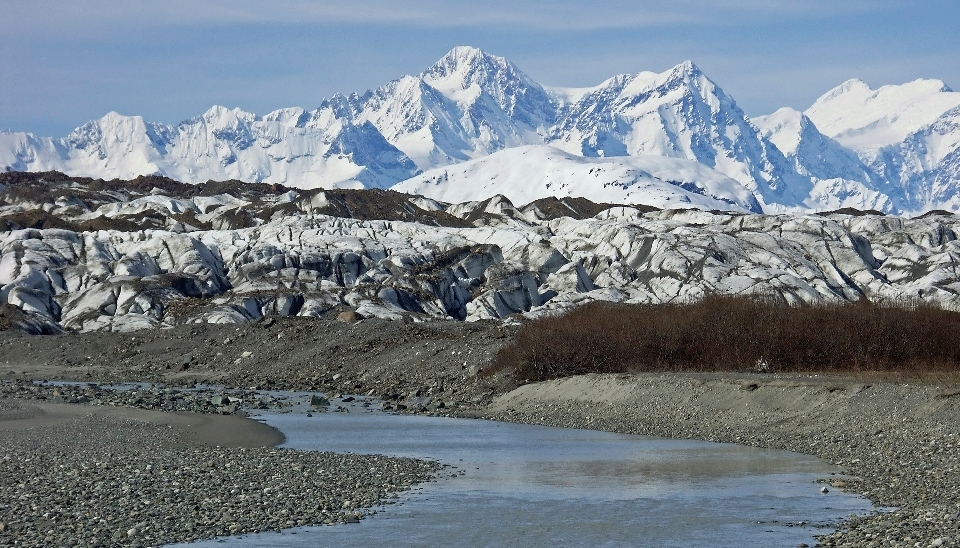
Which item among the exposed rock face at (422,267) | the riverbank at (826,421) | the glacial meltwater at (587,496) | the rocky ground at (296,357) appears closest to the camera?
the glacial meltwater at (587,496)

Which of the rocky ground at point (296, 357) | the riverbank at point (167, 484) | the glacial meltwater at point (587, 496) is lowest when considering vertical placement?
the glacial meltwater at point (587, 496)

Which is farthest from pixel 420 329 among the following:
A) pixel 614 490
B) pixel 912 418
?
pixel 614 490

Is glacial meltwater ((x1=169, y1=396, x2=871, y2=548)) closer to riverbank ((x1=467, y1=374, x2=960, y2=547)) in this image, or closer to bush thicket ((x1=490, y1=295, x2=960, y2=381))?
riverbank ((x1=467, y1=374, x2=960, y2=547))

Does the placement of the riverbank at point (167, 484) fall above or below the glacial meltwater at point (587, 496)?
above

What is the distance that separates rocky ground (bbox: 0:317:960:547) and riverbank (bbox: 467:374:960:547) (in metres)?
0.07

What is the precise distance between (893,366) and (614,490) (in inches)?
1115

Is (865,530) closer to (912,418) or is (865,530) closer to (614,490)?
(614,490)

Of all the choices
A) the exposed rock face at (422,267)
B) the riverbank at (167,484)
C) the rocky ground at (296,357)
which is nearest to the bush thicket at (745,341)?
the rocky ground at (296,357)

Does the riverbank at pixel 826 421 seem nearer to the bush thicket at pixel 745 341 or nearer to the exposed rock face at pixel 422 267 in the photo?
the bush thicket at pixel 745 341

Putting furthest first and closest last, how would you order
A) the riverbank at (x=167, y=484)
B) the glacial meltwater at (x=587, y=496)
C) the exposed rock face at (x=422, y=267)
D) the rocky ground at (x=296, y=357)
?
the exposed rock face at (x=422, y=267)
the rocky ground at (x=296, y=357)
the glacial meltwater at (x=587, y=496)
the riverbank at (x=167, y=484)

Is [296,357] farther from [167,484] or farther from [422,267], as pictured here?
[422,267]

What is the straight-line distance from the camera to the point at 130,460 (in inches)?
1248

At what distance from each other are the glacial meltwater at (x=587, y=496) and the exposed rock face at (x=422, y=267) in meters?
60.9

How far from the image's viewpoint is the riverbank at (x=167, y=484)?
71.9 ft
